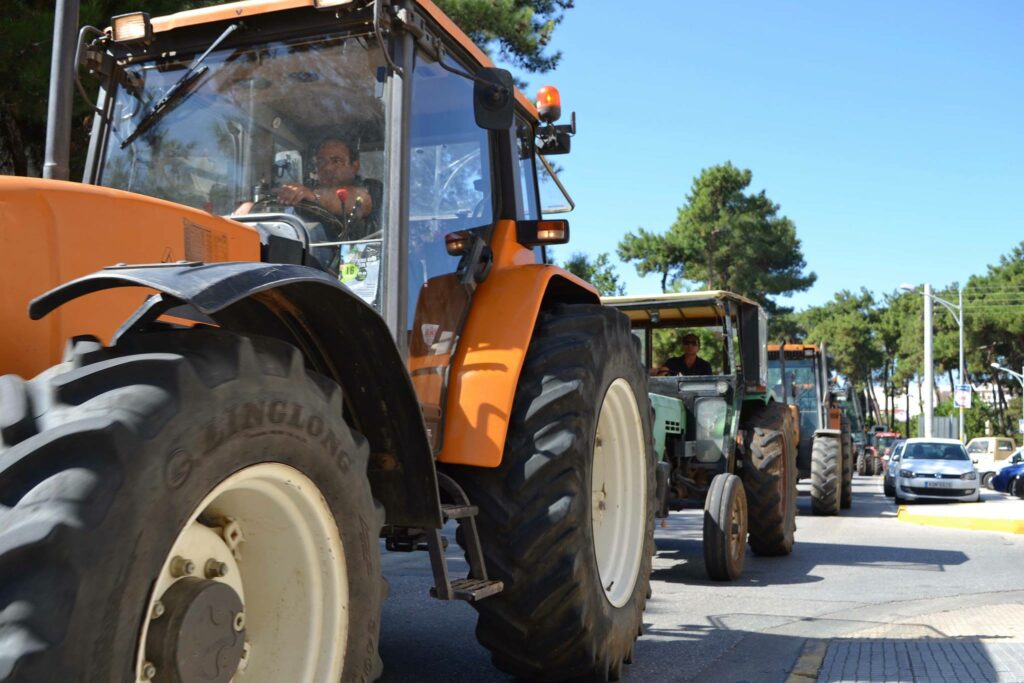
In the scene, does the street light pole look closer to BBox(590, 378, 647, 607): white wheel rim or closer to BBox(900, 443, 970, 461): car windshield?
BBox(900, 443, 970, 461): car windshield

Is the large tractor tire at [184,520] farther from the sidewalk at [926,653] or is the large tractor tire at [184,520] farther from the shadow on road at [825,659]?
the sidewalk at [926,653]

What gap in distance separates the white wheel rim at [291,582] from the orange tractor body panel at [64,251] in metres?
0.62

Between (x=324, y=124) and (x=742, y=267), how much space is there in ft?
131

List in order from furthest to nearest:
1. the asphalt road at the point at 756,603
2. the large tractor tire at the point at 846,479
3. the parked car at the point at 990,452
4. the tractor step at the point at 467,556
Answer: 1. the parked car at the point at 990,452
2. the large tractor tire at the point at 846,479
3. the asphalt road at the point at 756,603
4. the tractor step at the point at 467,556

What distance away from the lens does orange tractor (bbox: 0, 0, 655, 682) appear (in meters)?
1.94

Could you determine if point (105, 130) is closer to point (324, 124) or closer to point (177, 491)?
point (324, 124)

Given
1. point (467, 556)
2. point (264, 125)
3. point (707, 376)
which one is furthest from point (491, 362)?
point (707, 376)

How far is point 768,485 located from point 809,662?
4344mm

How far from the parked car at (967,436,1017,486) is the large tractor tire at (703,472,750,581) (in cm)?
2433

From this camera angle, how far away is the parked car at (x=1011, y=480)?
24.6m

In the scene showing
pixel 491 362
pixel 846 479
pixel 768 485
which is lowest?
pixel 846 479

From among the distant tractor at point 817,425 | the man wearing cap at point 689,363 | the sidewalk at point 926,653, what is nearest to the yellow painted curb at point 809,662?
the sidewalk at point 926,653

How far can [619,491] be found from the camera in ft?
16.1

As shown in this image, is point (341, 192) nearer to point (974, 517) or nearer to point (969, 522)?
point (969, 522)
